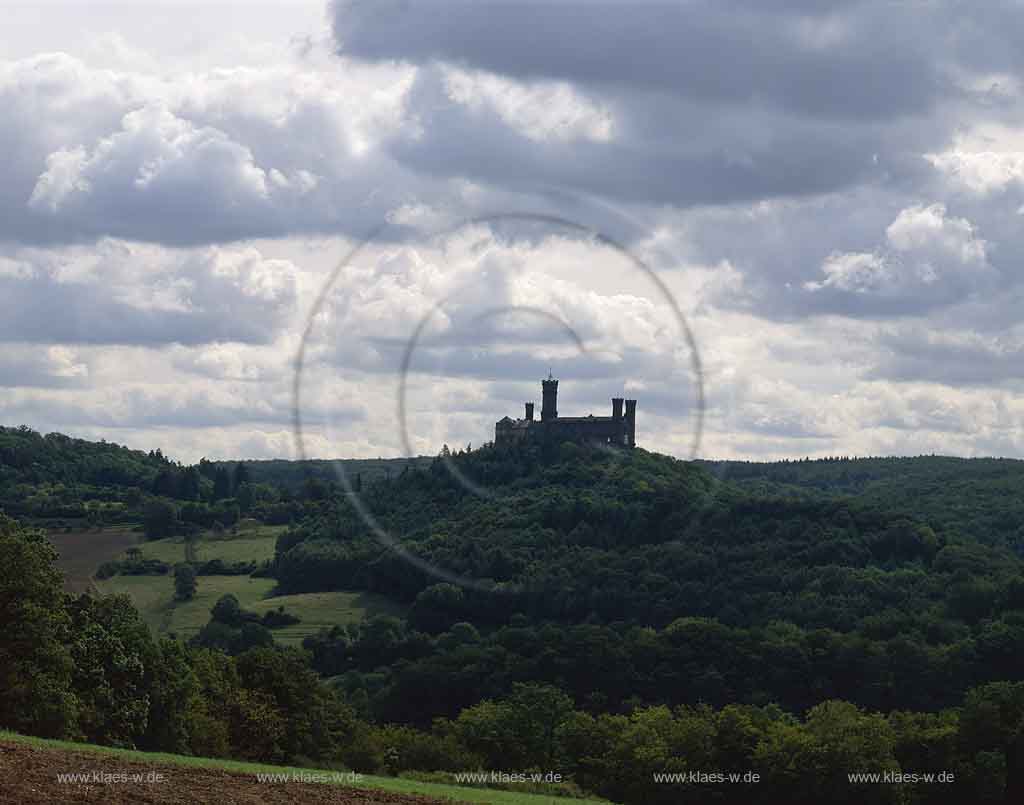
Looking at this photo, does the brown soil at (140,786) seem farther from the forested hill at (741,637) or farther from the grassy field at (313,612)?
the grassy field at (313,612)

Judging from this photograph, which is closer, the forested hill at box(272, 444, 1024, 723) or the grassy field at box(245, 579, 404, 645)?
the forested hill at box(272, 444, 1024, 723)

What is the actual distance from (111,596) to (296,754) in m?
11.7

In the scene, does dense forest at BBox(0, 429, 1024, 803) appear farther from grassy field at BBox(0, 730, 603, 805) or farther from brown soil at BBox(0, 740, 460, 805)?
brown soil at BBox(0, 740, 460, 805)

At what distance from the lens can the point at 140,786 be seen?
A: 33.8 m

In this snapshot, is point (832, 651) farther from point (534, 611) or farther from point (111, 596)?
point (111, 596)

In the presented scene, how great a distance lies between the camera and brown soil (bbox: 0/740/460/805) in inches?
1251

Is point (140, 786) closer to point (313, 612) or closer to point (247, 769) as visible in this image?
point (247, 769)

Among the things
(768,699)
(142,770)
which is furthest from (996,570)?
(142,770)

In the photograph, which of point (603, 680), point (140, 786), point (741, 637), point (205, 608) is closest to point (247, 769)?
point (140, 786)

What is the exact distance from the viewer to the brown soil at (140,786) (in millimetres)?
31766

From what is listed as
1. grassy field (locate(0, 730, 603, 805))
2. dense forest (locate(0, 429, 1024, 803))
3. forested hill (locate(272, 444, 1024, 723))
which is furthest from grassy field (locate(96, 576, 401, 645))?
grassy field (locate(0, 730, 603, 805))

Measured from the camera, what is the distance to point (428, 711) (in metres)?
145

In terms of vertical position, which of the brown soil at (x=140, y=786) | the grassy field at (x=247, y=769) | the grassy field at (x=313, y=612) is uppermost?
the brown soil at (x=140, y=786)

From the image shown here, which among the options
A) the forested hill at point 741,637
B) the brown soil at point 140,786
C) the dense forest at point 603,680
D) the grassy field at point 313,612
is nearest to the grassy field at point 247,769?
the brown soil at point 140,786
